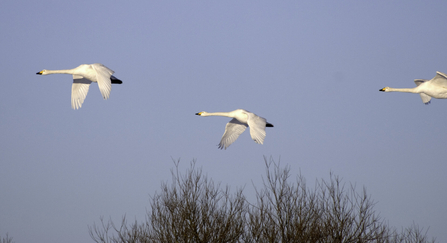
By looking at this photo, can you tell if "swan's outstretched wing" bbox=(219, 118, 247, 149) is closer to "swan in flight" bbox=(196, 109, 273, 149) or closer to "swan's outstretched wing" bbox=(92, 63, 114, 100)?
"swan in flight" bbox=(196, 109, 273, 149)

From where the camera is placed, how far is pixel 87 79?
72.8 ft

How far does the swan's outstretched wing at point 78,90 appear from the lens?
22.9 meters

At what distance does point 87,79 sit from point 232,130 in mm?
6656

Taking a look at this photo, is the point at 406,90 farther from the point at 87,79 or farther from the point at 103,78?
the point at 87,79

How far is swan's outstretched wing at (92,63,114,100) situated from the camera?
18.3 meters

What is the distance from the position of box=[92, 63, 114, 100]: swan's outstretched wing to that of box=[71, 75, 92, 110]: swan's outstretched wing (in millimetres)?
2752

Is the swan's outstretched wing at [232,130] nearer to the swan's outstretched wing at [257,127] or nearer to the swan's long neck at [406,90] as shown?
the swan's outstretched wing at [257,127]

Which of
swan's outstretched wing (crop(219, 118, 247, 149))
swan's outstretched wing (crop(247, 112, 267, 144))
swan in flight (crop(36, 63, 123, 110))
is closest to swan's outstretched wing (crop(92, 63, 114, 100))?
swan in flight (crop(36, 63, 123, 110))

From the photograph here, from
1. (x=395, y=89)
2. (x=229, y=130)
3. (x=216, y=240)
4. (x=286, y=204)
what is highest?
(x=395, y=89)

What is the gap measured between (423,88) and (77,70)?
14.0 meters

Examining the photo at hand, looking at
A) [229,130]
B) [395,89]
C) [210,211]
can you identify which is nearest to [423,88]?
[395,89]

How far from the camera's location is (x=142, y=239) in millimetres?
23203

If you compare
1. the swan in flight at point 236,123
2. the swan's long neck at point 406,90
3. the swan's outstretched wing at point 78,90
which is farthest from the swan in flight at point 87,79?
the swan's long neck at point 406,90

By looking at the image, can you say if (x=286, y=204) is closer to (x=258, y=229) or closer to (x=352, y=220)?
(x=258, y=229)
